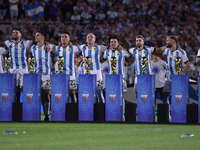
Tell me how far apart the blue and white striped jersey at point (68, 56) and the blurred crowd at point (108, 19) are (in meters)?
7.29

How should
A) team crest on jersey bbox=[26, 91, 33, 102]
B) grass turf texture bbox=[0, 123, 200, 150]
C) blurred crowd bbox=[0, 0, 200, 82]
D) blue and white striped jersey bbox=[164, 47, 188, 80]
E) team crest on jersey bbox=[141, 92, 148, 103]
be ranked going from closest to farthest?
grass turf texture bbox=[0, 123, 200, 150] → team crest on jersey bbox=[141, 92, 148, 103] → team crest on jersey bbox=[26, 91, 33, 102] → blue and white striped jersey bbox=[164, 47, 188, 80] → blurred crowd bbox=[0, 0, 200, 82]

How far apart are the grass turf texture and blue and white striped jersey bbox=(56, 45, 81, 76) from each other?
1.65 m

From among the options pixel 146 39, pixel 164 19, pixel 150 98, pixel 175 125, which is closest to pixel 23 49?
pixel 150 98

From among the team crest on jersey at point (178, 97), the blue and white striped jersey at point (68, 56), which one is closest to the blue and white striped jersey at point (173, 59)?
the team crest on jersey at point (178, 97)

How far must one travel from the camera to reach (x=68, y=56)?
11.2 metres

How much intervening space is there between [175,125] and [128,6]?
480 inches

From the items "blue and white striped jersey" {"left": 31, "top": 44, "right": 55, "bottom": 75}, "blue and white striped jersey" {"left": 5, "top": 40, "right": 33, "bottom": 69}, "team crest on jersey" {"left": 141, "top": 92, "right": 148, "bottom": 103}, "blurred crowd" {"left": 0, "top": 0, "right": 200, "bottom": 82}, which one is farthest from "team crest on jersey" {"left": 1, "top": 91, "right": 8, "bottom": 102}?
"blurred crowd" {"left": 0, "top": 0, "right": 200, "bottom": 82}

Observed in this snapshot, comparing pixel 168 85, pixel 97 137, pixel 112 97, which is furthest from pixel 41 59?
pixel 97 137

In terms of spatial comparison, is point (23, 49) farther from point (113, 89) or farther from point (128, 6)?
point (128, 6)

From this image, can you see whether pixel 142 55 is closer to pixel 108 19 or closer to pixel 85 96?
pixel 85 96

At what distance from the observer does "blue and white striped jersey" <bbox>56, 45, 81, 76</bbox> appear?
1116 cm

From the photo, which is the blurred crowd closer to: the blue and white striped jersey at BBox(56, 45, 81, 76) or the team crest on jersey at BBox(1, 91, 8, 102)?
the blue and white striped jersey at BBox(56, 45, 81, 76)

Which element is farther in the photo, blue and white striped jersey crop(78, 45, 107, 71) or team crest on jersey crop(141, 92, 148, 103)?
blue and white striped jersey crop(78, 45, 107, 71)

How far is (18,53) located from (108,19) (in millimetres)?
9879
